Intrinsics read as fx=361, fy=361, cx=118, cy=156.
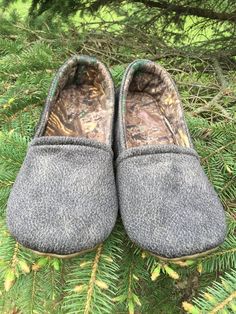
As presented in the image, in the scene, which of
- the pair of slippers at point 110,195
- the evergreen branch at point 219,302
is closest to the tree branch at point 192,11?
the pair of slippers at point 110,195

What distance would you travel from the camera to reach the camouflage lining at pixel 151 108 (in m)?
0.98

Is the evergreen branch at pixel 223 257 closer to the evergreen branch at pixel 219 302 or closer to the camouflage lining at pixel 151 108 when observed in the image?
the evergreen branch at pixel 219 302

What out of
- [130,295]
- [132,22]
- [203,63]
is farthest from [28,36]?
[130,295]

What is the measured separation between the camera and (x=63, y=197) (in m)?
0.67

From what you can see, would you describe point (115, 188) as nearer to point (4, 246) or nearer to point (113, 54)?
point (4, 246)

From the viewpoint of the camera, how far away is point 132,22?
1.86m

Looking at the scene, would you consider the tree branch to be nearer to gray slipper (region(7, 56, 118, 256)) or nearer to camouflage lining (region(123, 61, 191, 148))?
camouflage lining (region(123, 61, 191, 148))

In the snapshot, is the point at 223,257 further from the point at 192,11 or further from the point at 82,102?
the point at 192,11

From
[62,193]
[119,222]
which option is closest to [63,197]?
[62,193]

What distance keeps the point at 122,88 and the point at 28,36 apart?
0.74 m

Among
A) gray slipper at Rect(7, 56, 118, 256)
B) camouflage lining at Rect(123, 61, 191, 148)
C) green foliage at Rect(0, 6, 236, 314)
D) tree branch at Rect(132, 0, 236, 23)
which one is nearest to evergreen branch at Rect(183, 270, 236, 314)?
green foliage at Rect(0, 6, 236, 314)

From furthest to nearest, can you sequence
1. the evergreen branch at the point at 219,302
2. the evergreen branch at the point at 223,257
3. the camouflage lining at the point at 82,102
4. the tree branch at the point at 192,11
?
the tree branch at the point at 192,11, the camouflage lining at the point at 82,102, the evergreen branch at the point at 223,257, the evergreen branch at the point at 219,302

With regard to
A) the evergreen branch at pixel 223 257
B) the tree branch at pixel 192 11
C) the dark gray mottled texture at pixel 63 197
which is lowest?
the evergreen branch at pixel 223 257

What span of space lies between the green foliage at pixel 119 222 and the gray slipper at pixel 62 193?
0.05 metres
